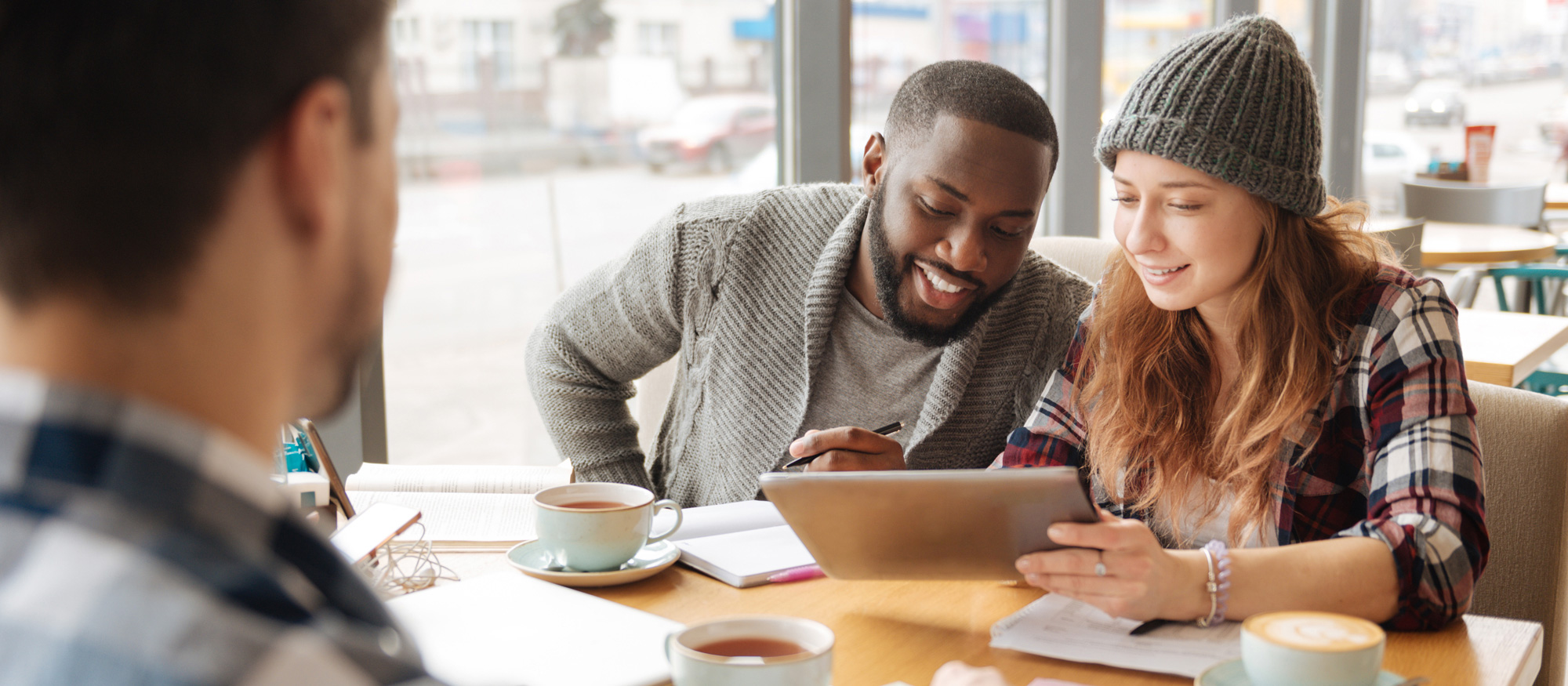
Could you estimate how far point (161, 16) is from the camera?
16.6 inches

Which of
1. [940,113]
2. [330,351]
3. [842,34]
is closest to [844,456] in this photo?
[940,113]

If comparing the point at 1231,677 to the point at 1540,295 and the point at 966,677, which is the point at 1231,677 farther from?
the point at 1540,295

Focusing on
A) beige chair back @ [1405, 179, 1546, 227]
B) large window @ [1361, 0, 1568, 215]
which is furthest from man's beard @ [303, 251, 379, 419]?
large window @ [1361, 0, 1568, 215]

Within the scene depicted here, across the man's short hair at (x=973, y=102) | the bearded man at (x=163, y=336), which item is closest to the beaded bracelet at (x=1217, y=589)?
the man's short hair at (x=973, y=102)

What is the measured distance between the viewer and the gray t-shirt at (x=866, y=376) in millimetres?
1713

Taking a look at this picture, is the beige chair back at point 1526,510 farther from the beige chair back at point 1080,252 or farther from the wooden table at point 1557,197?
the wooden table at point 1557,197

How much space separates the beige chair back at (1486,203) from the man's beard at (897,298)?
11.9 ft

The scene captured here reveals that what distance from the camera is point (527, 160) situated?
2.52 metres

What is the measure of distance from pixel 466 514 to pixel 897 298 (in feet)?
2.22

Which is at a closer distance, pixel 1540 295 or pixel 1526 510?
pixel 1526 510

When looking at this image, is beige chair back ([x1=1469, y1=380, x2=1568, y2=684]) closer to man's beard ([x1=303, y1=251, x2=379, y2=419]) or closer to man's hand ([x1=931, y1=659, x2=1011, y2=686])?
man's hand ([x1=931, y1=659, x2=1011, y2=686])

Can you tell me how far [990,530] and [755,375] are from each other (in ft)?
2.51

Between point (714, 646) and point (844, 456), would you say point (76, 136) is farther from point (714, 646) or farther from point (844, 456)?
point (844, 456)

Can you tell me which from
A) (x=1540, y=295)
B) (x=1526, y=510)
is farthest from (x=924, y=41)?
(x=1540, y=295)
